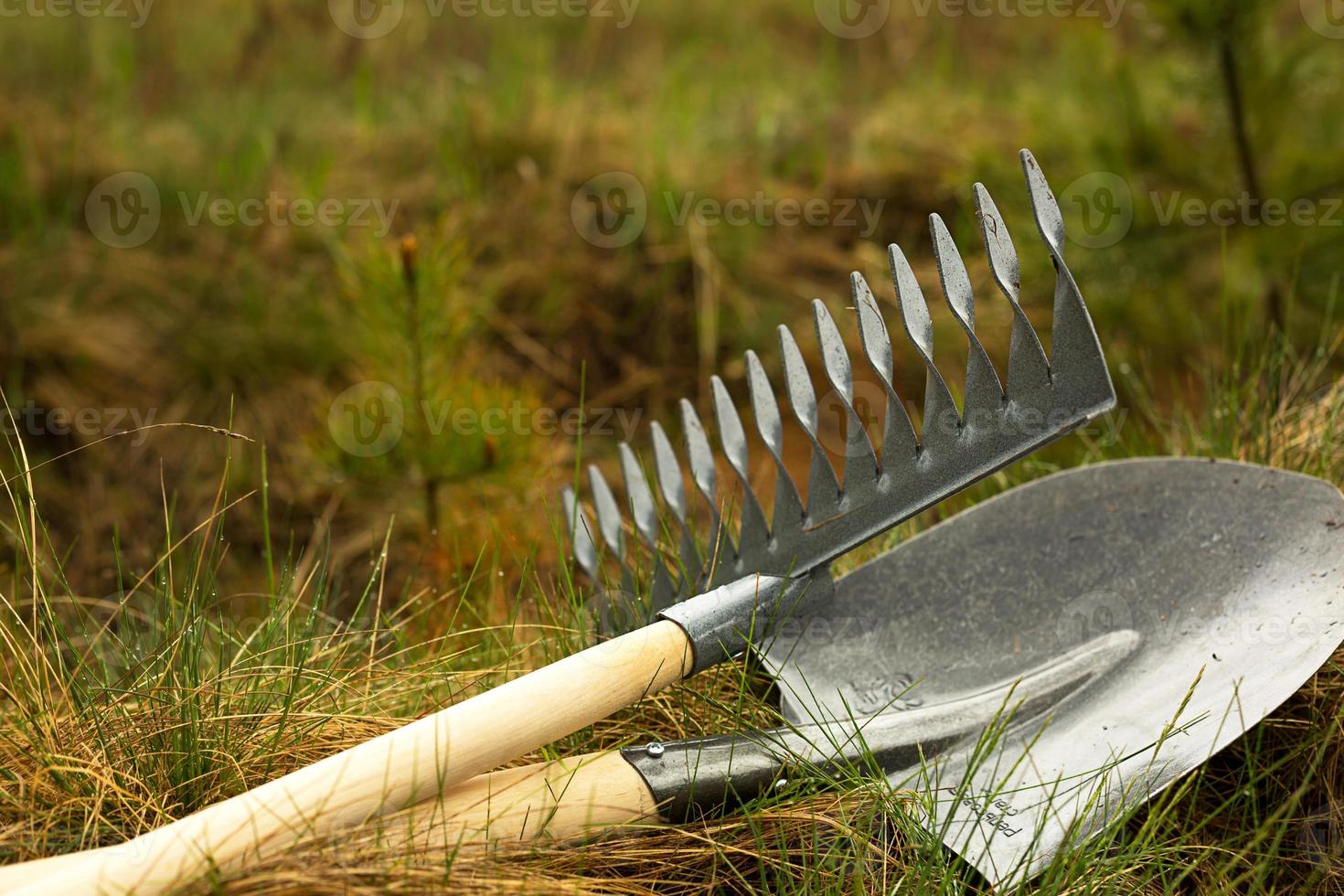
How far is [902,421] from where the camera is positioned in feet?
3.71

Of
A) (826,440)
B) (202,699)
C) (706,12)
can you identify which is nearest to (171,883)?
(202,699)

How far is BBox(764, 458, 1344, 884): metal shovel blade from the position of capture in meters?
1.03

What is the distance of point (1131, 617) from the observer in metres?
1.24

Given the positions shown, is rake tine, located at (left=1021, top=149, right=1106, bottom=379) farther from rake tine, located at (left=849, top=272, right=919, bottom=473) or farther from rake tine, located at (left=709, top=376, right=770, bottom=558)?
rake tine, located at (left=709, top=376, right=770, bottom=558)

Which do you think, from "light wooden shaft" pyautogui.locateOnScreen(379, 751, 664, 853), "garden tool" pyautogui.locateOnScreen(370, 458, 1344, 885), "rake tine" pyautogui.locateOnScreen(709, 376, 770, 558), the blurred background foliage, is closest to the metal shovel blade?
"garden tool" pyautogui.locateOnScreen(370, 458, 1344, 885)

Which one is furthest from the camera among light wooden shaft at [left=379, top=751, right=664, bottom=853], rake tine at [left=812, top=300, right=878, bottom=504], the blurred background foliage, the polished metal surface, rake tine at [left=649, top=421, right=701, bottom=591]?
the blurred background foliage

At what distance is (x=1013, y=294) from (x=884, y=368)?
0.14m

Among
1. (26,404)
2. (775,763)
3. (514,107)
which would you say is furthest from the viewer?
(514,107)

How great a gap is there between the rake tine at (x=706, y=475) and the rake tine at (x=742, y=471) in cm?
2

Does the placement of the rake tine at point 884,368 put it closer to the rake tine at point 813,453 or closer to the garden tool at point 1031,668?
the rake tine at point 813,453

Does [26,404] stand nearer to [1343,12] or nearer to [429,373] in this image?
[429,373]

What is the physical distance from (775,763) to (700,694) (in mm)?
123

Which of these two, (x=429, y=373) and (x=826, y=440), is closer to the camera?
(x=429, y=373)

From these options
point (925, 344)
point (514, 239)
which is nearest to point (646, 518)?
point (925, 344)
